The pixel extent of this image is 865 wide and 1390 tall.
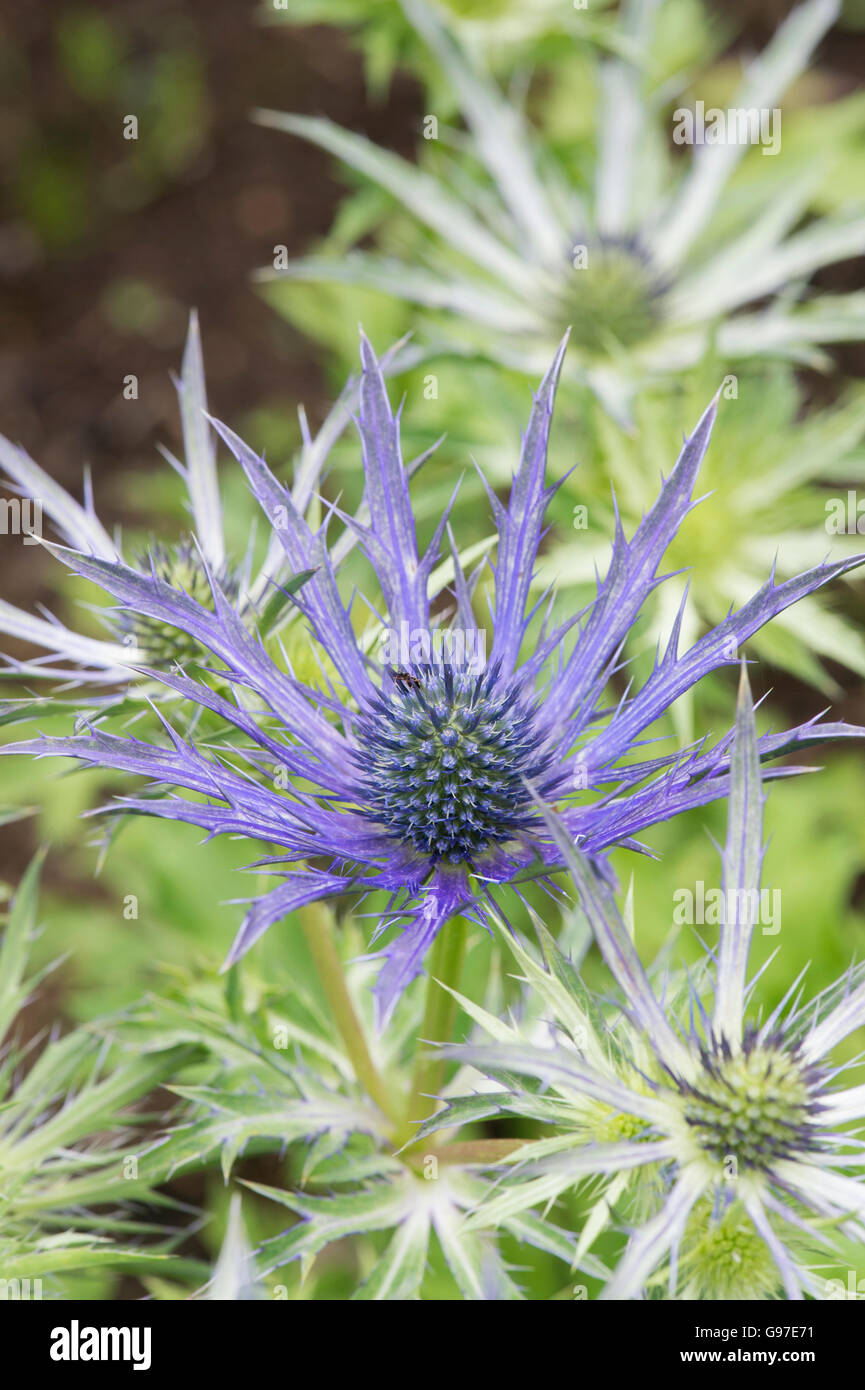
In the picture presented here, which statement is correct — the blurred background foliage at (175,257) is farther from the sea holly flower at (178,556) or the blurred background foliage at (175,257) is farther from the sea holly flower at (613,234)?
the sea holly flower at (178,556)

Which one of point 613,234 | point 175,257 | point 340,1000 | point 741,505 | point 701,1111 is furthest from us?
point 175,257

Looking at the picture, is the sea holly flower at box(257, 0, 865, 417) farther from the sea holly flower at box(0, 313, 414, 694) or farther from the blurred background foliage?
the sea holly flower at box(0, 313, 414, 694)

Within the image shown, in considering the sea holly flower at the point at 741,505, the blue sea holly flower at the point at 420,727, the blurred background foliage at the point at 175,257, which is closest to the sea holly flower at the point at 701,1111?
the blue sea holly flower at the point at 420,727

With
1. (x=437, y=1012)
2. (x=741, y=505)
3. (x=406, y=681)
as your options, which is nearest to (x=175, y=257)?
(x=741, y=505)

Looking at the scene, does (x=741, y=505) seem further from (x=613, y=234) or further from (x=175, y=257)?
(x=175, y=257)

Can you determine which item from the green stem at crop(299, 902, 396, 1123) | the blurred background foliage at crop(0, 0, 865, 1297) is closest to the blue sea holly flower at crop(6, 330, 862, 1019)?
the green stem at crop(299, 902, 396, 1123)
